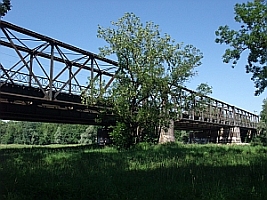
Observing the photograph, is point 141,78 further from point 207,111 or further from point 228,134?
point 228,134

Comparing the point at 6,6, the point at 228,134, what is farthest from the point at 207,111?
the point at 6,6

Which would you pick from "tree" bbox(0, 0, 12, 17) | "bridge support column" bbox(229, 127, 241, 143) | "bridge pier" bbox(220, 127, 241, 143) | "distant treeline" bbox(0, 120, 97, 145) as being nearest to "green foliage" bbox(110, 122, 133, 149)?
"tree" bbox(0, 0, 12, 17)

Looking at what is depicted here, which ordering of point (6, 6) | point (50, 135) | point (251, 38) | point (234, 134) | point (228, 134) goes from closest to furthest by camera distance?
point (6, 6)
point (251, 38)
point (234, 134)
point (228, 134)
point (50, 135)

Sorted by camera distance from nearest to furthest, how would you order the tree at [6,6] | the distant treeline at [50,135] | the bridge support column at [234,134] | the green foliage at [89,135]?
the tree at [6,6] < the bridge support column at [234,134] < the green foliage at [89,135] < the distant treeline at [50,135]

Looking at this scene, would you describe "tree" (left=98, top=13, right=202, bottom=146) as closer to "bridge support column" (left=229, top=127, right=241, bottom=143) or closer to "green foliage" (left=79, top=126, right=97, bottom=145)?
"bridge support column" (left=229, top=127, right=241, bottom=143)

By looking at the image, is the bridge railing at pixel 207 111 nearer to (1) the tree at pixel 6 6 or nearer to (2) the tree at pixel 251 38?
(2) the tree at pixel 251 38

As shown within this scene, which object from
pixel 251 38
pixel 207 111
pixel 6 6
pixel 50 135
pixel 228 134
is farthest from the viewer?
pixel 50 135

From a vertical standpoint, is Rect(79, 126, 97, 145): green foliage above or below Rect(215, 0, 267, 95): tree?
below

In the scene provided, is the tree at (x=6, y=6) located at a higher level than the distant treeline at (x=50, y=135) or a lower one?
higher

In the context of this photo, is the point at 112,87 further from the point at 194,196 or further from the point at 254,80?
the point at 194,196

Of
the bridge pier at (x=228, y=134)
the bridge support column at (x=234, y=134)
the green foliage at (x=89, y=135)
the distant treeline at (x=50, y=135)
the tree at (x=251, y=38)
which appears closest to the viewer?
the tree at (x=251, y=38)

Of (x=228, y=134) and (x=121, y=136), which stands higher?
(x=228, y=134)

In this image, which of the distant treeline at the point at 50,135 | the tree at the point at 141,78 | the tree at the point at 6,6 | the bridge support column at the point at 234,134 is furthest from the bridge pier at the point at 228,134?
the tree at the point at 6,6

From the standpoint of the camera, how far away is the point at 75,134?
94.7m
